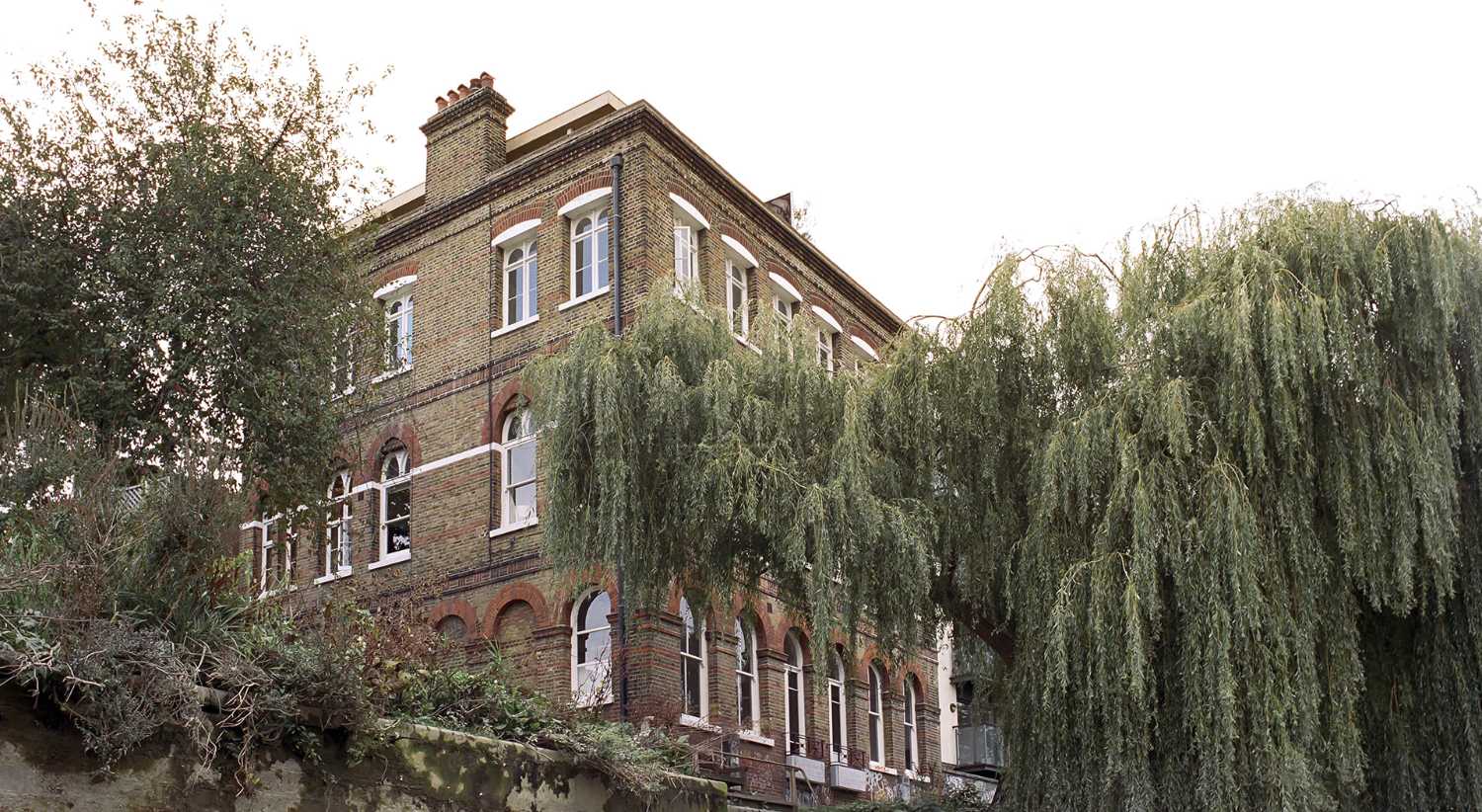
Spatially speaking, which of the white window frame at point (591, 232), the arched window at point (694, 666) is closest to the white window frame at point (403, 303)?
the white window frame at point (591, 232)

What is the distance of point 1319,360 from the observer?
41.4ft

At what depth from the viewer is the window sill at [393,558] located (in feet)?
75.2

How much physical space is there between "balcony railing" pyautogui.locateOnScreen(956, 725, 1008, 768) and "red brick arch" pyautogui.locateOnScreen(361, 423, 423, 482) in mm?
13813

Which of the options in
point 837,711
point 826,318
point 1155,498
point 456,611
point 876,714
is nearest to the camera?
point 1155,498

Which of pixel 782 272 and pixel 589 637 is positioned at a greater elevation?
pixel 782 272

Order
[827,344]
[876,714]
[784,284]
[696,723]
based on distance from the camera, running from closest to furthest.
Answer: [696,723]
[784,284]
[876,714]
[827,344]

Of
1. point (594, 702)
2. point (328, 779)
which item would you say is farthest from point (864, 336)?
point (328, 779)

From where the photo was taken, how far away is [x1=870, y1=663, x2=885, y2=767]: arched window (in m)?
25.6

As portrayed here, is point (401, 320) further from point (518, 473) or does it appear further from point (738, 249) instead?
point (738, 249)

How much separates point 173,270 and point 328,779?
8.48 meters

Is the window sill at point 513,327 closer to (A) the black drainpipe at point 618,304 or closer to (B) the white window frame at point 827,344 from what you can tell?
(A) the black drainpipe at point 618,304

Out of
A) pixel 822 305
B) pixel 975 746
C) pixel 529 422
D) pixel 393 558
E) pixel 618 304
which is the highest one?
pixel 822 305

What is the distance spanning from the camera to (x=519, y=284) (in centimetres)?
2327

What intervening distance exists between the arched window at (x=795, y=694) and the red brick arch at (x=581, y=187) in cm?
788
